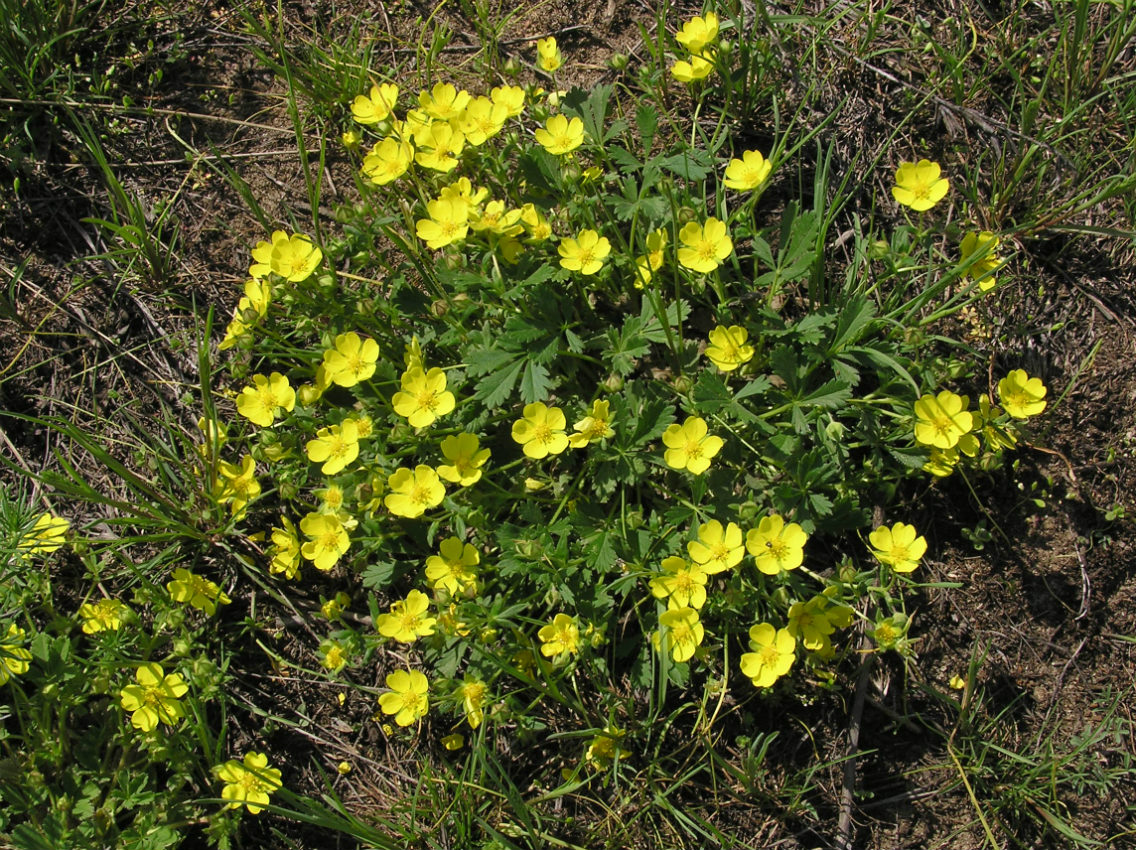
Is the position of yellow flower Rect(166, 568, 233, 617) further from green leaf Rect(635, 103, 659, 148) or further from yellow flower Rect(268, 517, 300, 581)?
green leaf Rect(635, 103, 659, 148)

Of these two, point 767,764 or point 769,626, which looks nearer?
point 769,626

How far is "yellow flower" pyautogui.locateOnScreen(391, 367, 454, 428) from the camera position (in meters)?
2.79

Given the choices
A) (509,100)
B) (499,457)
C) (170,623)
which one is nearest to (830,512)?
(499,457)

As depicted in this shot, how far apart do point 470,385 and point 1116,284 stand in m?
2.45

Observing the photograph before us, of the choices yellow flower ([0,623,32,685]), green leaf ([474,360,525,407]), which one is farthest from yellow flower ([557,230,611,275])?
yellow flower ([0,623,32,685])

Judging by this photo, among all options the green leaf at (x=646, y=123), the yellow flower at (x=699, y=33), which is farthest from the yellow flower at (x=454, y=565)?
the yellow flower at (x=699, y=33)

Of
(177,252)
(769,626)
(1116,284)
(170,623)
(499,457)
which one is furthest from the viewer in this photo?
(177,252)

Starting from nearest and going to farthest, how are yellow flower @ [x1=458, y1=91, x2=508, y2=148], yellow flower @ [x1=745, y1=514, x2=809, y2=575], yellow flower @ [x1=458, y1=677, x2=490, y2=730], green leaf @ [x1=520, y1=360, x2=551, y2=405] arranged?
1. yellow flower @ [x1=745, y1=514, x2=809, y2=575]
2. yellow flower @ [x1=458, y1=677, x2=490, y2=730]
3. green leaf @ [x1=520, y1=360, x2=551, y2=405]
4. yellow flower @ [x1=458, y1=91, x2=508, y2=148]

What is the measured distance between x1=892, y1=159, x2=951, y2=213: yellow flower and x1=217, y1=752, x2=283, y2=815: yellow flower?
282cm

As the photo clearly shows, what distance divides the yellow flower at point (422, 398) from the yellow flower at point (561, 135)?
0.87 meters

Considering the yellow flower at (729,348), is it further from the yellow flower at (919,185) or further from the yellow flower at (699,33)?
the yellow flower at (699,33)

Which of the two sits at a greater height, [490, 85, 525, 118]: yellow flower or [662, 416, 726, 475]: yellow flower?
[490, 85, 525, 118]: yellow flower

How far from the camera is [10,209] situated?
11.7 ft

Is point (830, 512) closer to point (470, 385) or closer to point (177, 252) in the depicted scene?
point (470, 385)
